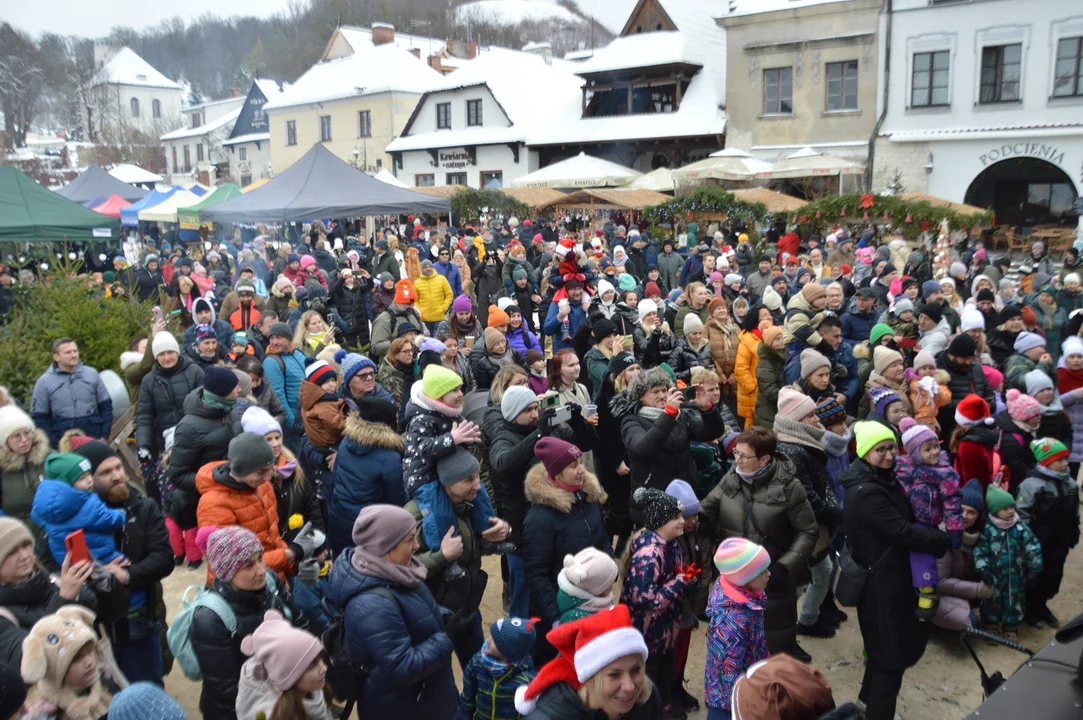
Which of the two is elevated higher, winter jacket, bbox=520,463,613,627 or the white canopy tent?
the white canopy tent

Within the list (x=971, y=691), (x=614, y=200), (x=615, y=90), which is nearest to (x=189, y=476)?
(x=971, y=691)

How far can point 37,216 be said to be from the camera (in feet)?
38.9

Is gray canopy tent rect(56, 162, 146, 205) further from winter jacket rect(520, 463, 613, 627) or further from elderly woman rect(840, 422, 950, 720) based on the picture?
elderly woman rect(840, 422, 950, 720)

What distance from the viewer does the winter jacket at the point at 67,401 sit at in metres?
5.96

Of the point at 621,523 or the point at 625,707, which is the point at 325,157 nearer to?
the point at 621,523

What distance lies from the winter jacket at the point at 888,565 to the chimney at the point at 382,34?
150 ft

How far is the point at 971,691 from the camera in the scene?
4.48 metres

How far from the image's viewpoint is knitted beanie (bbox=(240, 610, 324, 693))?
8.91 feet

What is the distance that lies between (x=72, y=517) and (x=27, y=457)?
1120 mm

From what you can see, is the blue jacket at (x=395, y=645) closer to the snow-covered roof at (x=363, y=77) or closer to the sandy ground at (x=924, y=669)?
the sandy ground at (x=924, y=669)

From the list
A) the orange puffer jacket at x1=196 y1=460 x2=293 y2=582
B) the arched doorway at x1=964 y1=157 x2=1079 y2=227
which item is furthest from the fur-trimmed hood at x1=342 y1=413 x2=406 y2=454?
the arched doorway at x1=964 y1=157 x2=1079 y2=227

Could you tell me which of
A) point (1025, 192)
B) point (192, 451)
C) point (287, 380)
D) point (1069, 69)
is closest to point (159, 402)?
point (287, 380)

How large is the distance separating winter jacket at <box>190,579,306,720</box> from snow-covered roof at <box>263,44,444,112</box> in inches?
1551

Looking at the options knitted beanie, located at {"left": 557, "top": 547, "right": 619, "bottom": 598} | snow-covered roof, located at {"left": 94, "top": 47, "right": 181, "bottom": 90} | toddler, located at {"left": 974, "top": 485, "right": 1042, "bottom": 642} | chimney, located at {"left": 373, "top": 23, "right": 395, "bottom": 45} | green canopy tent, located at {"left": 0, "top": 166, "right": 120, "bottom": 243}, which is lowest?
toddler, located at {"left": 974, "top": 485, "right": 1042, "bottom": 642}
